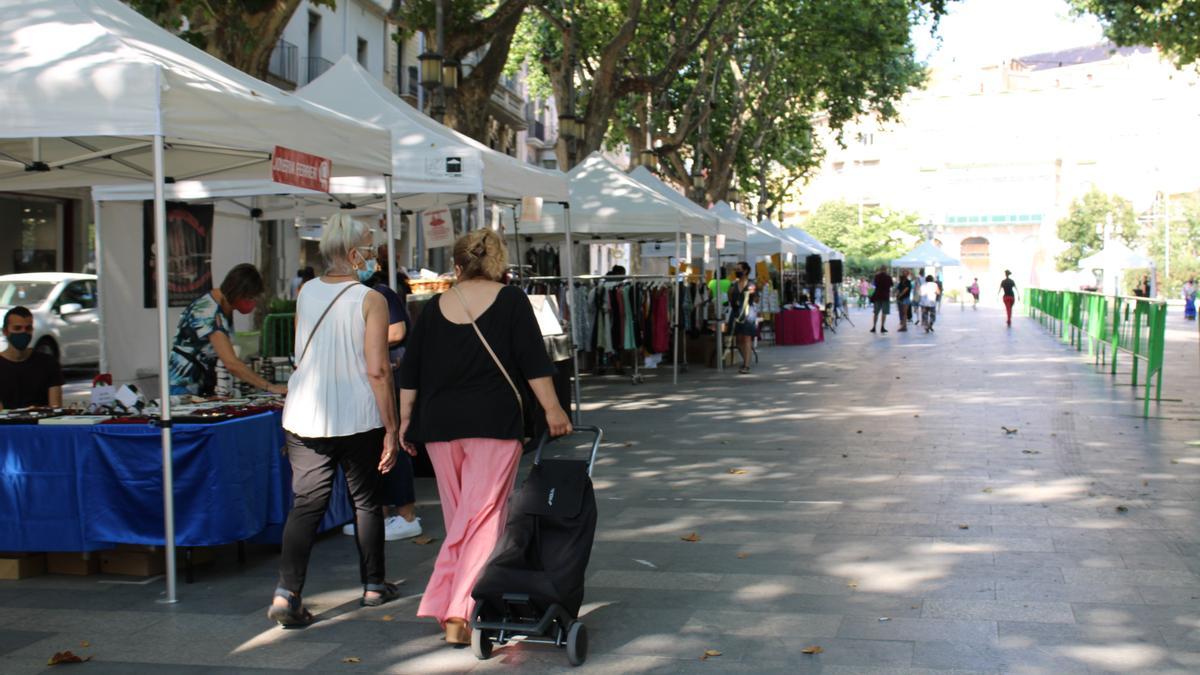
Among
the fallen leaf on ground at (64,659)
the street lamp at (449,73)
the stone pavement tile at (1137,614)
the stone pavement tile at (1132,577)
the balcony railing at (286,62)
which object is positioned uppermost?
the balcony railing at (286,62)

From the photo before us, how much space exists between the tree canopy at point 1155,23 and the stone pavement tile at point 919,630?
16787mm

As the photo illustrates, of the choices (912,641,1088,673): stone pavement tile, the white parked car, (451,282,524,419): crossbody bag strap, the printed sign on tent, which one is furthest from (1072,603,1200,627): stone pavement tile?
the white parked car

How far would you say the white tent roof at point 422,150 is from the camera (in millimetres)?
9945

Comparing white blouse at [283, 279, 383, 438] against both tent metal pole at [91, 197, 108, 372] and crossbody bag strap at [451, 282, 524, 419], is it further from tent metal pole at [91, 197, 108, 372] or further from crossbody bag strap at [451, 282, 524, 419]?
tent metal pole at [91, 197, 108, 372]

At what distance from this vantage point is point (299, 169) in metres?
6.82

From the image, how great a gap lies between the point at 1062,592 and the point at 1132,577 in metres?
0.52

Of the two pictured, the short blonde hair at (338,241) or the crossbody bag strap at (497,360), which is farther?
the short blonde hair at (338,241)

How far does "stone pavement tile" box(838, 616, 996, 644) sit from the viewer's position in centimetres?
522

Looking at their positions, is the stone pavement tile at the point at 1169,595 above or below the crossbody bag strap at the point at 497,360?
below

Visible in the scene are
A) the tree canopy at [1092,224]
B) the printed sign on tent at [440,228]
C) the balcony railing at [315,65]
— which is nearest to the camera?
the printed sign on tent at [440,228]

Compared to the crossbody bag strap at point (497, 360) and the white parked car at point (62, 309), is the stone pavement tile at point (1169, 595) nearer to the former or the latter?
the crossbody bag strap at point (497, 360)

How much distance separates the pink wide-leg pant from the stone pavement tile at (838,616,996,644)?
153 centimetres

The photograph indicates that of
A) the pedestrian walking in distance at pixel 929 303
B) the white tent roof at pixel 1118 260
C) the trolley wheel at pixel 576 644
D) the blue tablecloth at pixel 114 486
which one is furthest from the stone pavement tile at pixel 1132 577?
the white tent roof at pixel 1118 260

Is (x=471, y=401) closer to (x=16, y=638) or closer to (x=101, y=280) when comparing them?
(x=16, y=638)
